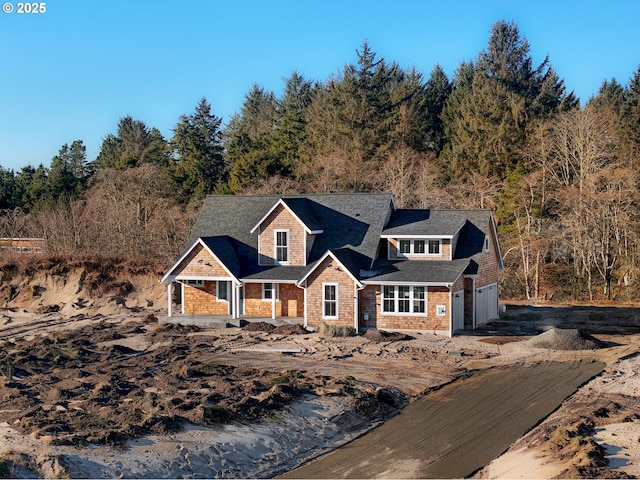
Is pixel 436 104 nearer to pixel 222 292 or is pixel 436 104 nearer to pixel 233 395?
pixel 222 292

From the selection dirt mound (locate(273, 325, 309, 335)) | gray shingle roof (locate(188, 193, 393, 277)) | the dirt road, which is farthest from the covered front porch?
the dirt road

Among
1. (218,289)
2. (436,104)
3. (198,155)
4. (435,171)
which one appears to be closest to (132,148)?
(198,155)

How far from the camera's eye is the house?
32.5m

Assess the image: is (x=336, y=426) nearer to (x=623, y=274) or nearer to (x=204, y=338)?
(x=204, y=338)

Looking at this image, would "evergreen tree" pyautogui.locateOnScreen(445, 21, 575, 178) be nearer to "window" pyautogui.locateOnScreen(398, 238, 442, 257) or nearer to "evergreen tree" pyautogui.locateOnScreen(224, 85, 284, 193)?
"evergreen tree" pyautogui.locateOnScreen(224, 85, 284, 193)

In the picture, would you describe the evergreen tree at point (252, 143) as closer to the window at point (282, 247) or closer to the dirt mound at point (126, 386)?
the window at point (282, 247)

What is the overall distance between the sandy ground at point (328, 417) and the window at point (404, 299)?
4.04 feet

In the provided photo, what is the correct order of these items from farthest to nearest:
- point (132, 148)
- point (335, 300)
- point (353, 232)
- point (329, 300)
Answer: point (132, 148) → point (353, 232) → point (329, 300) → point (335, 300)

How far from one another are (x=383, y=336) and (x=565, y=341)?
7099mm

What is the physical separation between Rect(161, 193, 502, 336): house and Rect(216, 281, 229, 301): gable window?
0.05m

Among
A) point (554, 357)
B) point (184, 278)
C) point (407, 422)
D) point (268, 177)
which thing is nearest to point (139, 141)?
point (268, 177)

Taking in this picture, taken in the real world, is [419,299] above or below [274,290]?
below

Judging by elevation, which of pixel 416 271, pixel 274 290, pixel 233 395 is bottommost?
pixel 233 395

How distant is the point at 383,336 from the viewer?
31.2 metres
